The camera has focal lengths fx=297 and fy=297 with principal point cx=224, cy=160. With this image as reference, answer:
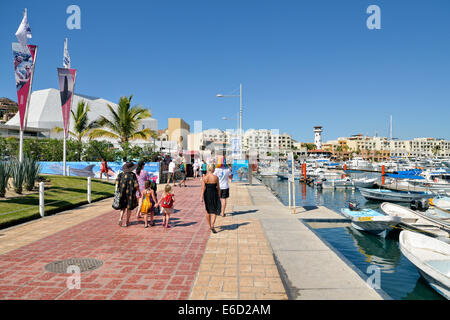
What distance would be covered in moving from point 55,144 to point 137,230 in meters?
24.5

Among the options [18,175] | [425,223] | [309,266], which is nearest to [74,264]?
[309,266]

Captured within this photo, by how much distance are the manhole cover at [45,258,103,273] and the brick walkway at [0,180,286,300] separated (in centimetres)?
14

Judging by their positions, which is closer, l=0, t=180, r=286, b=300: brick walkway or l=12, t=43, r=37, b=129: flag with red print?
l=0, t=180, r=286, b=300: brick walkway

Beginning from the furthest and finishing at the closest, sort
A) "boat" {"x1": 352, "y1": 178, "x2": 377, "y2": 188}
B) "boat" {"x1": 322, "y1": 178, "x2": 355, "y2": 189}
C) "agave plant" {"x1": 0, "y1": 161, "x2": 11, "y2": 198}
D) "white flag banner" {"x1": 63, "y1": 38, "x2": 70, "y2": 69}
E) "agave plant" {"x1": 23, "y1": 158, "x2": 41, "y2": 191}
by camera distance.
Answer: "boat" {"x1": 322, "y1": 178, "x2": 355, "y2": 189}
"boat" {"x1": 352, "y1": 178, "x2": 377, "y2": 188}
"white flag banner" {"x1": 63, "y1": 38, "x2": 70, "y2": 69}
"agave plant" {"x1": 23, "y1": 158, "x2": 41, "y2": 191}
"agave plant" {"x1": 0, "y1": 161, "x2": 11, "y2": 198}

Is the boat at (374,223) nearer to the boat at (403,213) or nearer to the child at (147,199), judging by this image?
the boat at (403,213)

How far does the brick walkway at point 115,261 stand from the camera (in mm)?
4195

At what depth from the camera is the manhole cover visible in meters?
5.04

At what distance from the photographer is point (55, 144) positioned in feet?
91.9

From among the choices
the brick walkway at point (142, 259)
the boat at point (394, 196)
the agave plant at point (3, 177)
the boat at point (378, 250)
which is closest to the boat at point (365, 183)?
the boat at point (394, 196)

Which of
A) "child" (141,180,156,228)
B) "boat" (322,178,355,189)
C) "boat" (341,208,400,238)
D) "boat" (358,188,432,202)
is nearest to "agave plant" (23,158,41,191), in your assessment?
"child" (141,180,156,228)

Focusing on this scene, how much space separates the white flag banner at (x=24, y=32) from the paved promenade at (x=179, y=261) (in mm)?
8850

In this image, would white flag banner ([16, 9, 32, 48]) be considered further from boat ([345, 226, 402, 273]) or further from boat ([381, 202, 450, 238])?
boat ([381, 202, 450, 238])
